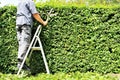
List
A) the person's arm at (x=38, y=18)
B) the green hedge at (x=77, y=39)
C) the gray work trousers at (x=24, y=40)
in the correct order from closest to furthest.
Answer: the gray work trousers at (x=24, y=40) < the person's arm at (x=38, y=18) < the green hedge at (x=77, y=39)

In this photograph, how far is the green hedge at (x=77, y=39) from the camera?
9000mm

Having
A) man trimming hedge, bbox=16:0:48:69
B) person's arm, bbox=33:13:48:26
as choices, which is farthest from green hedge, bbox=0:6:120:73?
man trimming hedge, bbox=16:0:48:69

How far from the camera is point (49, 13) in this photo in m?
8.81

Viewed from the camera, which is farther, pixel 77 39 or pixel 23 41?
pixel 77 39

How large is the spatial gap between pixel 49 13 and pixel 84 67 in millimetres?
1573

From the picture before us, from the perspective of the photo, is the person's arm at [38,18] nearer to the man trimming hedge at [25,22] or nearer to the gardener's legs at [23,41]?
the man trimming hedge at [25,22]

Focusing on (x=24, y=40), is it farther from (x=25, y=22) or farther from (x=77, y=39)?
(x=77, y=39)

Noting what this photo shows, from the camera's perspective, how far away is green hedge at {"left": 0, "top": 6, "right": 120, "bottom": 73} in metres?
9.00

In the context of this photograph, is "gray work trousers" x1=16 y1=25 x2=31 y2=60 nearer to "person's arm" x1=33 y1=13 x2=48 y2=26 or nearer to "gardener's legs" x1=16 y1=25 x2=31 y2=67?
"gardener's legs" x1=16 y1=25 x2=31 y2=67

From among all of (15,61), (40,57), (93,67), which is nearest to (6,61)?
(15,61)

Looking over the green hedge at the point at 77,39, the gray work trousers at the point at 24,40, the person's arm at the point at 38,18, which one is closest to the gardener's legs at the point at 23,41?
the gray work trousers at the point at 24,40

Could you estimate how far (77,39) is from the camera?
904cm

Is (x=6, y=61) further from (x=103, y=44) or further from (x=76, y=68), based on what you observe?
(x=103, y=44)

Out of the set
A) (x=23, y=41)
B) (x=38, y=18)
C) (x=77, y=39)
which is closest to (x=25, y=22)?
(x=38, y=18)
